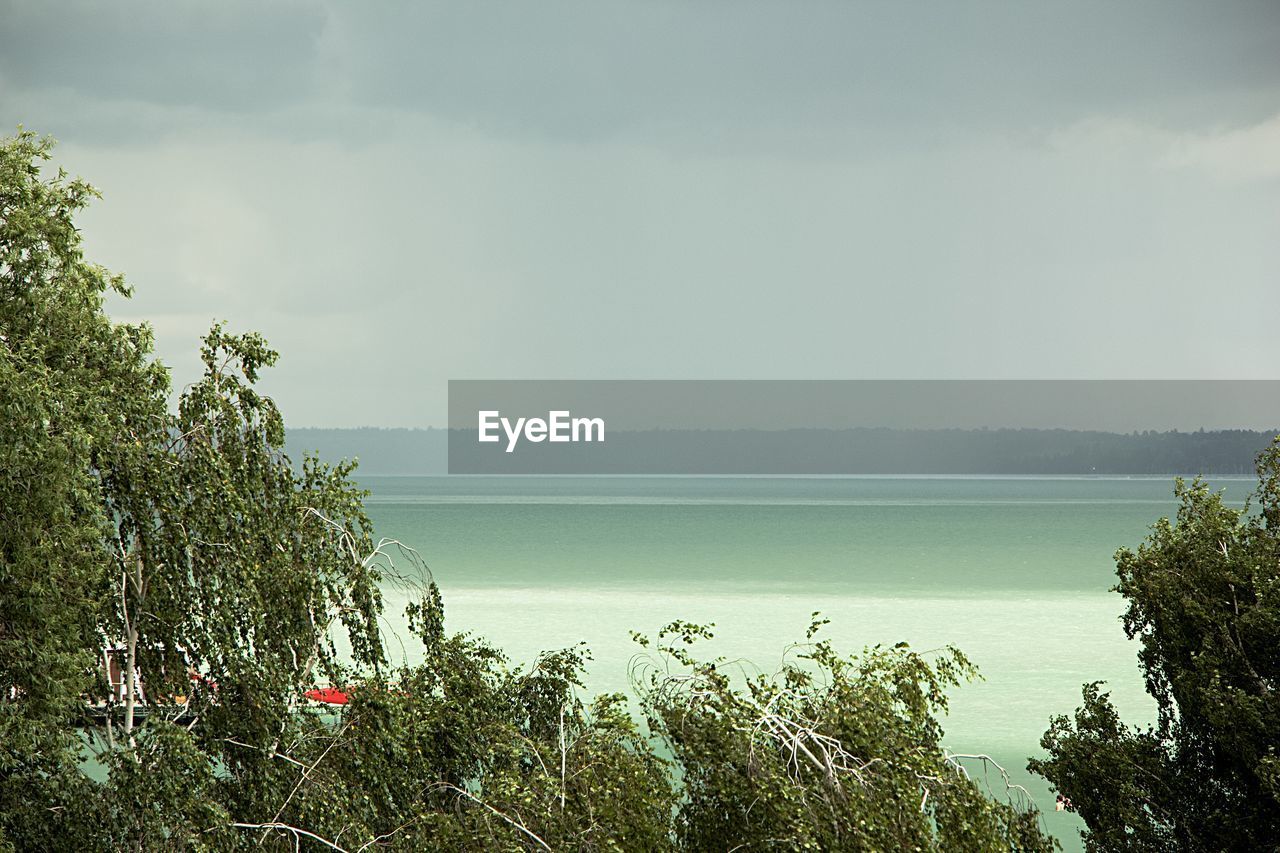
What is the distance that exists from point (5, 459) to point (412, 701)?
195 inches

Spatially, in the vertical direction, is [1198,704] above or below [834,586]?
above

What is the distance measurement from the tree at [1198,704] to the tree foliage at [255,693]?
1.70 metres

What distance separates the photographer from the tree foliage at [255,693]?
10438mm

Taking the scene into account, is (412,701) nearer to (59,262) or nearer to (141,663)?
(141,663)

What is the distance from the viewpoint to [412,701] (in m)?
13.9

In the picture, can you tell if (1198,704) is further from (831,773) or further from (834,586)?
(834,586)

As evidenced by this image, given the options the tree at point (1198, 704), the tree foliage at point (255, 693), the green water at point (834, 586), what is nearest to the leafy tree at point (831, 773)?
the tree foliage at point (255, 693)

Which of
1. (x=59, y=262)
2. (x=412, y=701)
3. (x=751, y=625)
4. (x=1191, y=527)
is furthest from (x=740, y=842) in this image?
(x=751, y=625)

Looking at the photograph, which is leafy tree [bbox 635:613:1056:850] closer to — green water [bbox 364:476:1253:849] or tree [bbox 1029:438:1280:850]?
tree [bbox 1029:438:1280:850]

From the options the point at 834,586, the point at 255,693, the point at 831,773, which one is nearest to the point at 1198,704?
the point at 831,773

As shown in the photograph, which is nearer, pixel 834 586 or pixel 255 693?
pixel 255 693

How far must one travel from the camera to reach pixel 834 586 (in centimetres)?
8381

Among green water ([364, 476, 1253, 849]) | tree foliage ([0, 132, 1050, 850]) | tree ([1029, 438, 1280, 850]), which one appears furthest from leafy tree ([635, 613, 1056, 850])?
green water ([364, 476, 1253, 849])

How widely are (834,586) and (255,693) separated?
240ft
